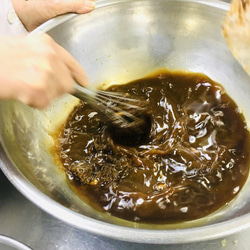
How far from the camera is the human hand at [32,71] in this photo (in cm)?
76

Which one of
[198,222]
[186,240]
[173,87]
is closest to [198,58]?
[173,87]

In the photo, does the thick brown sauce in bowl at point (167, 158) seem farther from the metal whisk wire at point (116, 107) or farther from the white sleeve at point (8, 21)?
the white sleeve at point (8, 21)

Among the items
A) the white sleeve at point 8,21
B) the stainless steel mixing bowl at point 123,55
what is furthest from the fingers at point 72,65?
the white sleeve at point 8,21

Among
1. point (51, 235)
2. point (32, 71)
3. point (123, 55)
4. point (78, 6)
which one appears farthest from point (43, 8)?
point (51, 235)

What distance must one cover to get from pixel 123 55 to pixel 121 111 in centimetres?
45

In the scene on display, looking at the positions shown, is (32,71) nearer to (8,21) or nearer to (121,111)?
(121,111)

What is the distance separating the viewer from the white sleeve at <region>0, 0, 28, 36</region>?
1485 millimetres

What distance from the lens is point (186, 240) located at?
78 centimetres

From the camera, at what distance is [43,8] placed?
1394 mm

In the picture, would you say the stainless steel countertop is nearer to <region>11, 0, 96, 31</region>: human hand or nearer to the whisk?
the whisk

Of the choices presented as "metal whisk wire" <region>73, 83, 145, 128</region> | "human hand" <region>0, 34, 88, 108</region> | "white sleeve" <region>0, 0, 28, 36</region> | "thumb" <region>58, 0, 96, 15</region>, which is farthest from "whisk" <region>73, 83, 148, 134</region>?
"white sleeve" <region>0, 0, 28, 36</region>

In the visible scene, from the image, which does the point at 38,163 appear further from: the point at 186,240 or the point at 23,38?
the point at 186,240

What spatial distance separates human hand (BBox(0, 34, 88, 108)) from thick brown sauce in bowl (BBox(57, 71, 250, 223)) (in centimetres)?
42

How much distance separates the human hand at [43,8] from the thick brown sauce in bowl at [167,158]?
1.40ft
